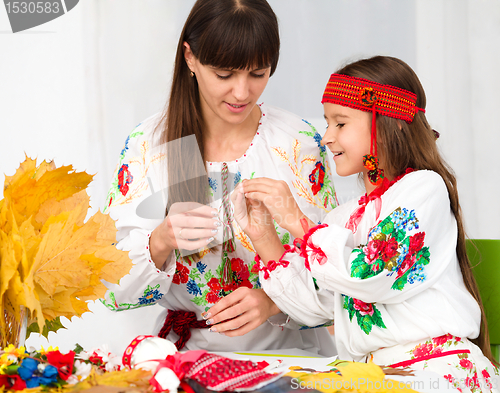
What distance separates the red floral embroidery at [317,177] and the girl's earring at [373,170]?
185mm

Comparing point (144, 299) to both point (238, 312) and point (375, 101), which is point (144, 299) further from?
point (375, 101)

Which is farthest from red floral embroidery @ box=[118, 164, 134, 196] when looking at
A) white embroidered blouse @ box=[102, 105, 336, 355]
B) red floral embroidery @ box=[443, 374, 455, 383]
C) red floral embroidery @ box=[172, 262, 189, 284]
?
red floral embroidery @ box=[443, 374, 455, 383]

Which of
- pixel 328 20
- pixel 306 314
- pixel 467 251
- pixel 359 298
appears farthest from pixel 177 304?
pixel 328 20

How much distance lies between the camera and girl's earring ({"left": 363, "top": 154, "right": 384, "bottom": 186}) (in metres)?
1.13

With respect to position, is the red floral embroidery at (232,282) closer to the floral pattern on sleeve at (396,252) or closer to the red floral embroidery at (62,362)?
the floral pattern on sleeve at (396,252)

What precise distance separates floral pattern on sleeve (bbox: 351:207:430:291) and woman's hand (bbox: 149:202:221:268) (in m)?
0.34

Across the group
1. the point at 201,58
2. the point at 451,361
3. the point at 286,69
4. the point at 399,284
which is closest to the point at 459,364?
the point at 451,361

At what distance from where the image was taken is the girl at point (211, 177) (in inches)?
43.4

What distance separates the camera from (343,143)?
1.19 metres

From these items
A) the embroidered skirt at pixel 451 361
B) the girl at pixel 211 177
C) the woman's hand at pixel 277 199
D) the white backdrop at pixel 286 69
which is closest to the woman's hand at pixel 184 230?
the girl at pixel 211 177

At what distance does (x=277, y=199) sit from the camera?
111cm

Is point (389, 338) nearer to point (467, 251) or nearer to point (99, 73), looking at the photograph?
point (467, 251)

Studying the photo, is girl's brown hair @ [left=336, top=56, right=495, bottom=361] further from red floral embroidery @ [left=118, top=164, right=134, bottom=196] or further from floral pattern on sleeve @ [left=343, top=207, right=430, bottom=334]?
red floral embroidery @ [left=118, top=164, right=134, bottom=196]

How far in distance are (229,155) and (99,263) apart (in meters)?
0.69
